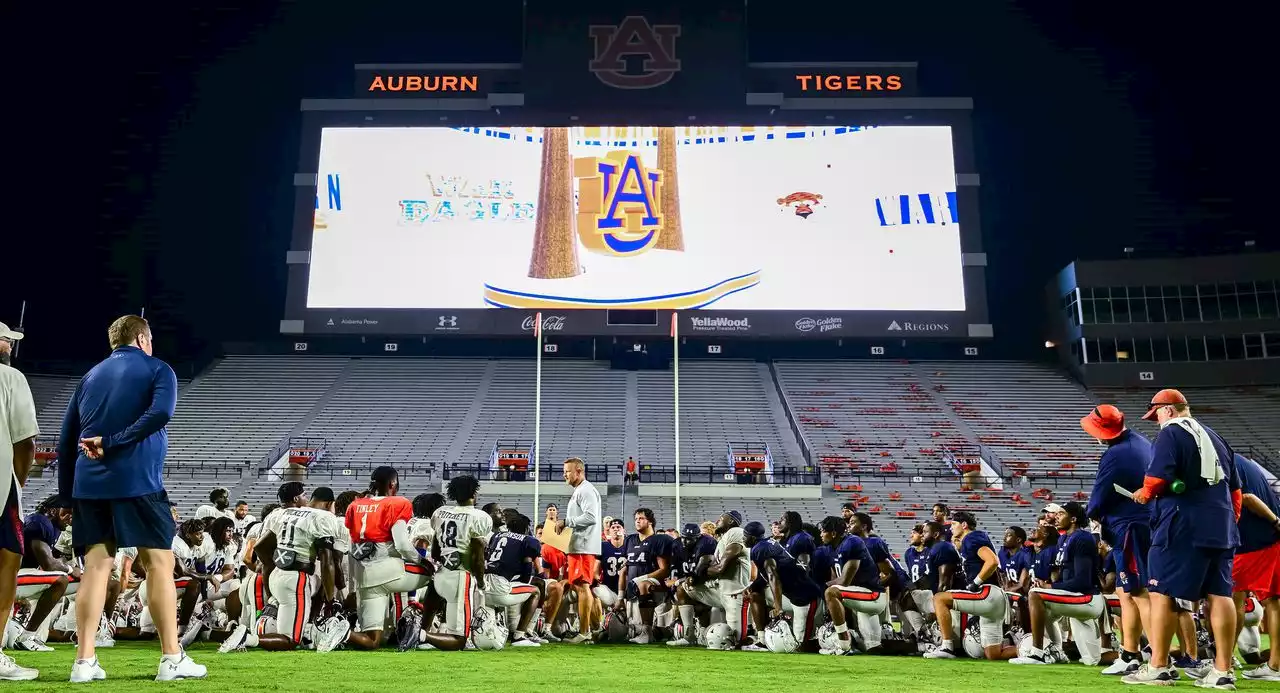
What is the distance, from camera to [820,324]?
105 ft

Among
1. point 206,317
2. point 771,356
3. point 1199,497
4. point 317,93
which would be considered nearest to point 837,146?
point 771,356

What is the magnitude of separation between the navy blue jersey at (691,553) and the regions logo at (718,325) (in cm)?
2023

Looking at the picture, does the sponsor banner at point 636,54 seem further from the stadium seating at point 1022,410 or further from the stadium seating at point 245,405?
the stadium seating at point 1022,410

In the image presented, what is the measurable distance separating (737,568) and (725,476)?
17090mm

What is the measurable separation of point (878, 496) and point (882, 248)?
9.03 meters

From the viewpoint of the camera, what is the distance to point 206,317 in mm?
36906

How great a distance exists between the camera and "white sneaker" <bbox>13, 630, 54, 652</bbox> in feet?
29.9

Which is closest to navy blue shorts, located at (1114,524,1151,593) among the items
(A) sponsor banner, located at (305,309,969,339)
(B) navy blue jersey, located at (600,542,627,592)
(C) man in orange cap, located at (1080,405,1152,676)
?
(C) man in orange cap, located at (1080,405,1152,676)

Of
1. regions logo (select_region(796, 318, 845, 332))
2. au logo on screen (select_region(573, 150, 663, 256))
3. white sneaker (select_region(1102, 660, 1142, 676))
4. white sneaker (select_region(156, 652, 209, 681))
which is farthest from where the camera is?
au logo on screen (select_region(573, 150, 663, 256))

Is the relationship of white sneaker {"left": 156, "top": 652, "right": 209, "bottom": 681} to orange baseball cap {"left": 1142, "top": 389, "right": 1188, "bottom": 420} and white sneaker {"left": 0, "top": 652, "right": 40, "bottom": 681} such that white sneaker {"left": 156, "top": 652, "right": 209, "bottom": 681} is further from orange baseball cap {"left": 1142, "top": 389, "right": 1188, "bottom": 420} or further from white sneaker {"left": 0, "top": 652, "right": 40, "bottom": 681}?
orange baseball cap {"left": 1142, "top": 389, "right": 1188, "bottom": 420}

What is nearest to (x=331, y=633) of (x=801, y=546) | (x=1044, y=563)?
(x=801, y=546)

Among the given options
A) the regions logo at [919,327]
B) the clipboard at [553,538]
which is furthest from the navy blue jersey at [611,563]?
the regions logo at [919,327]

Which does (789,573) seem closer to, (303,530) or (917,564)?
(917,564)

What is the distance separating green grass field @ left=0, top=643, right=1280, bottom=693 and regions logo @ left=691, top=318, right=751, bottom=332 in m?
22.3
